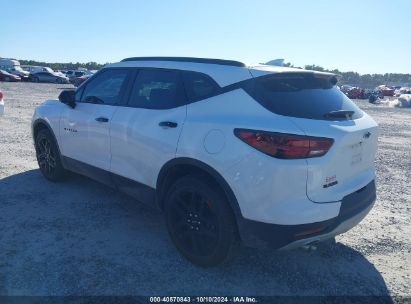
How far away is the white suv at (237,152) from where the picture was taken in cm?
282

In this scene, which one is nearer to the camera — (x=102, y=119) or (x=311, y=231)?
(x=311, y=231)

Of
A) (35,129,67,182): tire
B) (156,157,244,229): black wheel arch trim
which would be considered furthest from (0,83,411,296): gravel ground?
(156,157,244,229): black wheel arch trim

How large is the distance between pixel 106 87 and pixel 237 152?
2.30 m

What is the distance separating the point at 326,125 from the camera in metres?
2.92

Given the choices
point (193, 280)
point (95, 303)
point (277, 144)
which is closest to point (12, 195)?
point (95, 303)

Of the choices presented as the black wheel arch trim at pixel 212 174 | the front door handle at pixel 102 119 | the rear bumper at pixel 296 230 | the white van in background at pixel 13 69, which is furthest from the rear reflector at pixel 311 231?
the white van in background at pixel 13 69

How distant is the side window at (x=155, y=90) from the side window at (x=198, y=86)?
0.41 feet

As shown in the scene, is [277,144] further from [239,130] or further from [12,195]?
[12,195]

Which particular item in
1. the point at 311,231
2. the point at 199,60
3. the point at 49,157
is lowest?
the point at 49,157

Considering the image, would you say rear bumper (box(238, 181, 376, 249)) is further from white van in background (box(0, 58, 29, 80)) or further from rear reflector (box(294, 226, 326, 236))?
white van in background (box(0, 58, 29, 80))

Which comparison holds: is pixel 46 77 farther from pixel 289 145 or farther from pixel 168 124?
pixel 289 145

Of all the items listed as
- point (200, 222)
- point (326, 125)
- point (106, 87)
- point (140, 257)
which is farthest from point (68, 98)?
point (326, 125)

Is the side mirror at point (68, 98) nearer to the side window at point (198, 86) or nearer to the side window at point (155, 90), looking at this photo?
the side window at point (155, 90)

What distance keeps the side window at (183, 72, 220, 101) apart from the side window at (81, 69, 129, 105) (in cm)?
105
